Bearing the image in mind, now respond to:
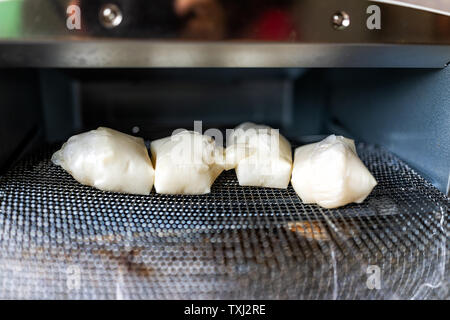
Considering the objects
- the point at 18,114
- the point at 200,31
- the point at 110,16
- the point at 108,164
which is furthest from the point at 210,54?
the point at 18,114

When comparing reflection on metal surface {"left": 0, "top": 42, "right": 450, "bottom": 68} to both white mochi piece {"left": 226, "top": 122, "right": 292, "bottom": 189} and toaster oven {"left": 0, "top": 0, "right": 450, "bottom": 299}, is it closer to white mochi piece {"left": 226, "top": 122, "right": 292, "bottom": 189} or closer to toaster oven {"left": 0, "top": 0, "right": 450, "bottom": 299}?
toaster oven {"left": 0, "top": 0, "right": 450, "bottom": 299}

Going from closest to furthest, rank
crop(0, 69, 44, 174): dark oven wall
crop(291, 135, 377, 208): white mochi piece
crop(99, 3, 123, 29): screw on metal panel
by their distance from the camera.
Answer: crop(99, 3, 123, 29): screw on metal panel < crop(291, 135, 377, 208): white mochi piece < crop(0, 69, 44, 174): dark oven wall

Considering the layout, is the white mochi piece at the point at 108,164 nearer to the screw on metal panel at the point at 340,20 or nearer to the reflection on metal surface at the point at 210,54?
the reflection on metal surface at the point at 210,54

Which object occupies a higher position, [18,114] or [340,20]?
[340,20]

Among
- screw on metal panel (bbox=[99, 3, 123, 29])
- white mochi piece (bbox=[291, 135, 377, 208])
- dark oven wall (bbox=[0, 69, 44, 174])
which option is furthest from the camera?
dark oven wall (bbox=[0, 69, 44, 174])

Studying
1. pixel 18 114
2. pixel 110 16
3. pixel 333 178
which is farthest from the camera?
pixel 18 114

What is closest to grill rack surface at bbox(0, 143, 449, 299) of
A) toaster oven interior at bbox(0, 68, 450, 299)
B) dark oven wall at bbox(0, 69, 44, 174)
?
toaster oven interior at bbox(0, 68, 450, 299)

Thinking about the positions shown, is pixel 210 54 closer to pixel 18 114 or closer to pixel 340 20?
pixel 340 20
